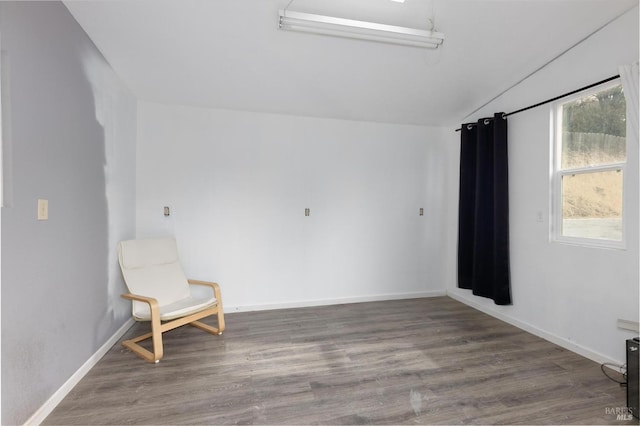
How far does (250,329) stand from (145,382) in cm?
110

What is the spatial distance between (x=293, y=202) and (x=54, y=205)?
2.31 metres

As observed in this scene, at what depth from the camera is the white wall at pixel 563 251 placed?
2.28 metres

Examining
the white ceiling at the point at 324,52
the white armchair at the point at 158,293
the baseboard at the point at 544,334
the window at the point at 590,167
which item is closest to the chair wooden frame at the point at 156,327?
the white armchair at the point at 158,293

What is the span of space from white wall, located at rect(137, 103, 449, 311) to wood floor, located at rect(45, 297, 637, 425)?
79 centimetres

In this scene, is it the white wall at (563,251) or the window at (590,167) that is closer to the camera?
the white wall at (563,251)

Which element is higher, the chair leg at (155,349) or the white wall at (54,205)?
the white wall at (54,205)

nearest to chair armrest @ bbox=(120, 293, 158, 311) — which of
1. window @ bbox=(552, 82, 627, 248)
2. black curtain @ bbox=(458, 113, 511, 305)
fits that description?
black curtain @ bbox=(458, 113, 511, 305)

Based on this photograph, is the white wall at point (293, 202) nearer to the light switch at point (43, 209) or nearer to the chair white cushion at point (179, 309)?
the chair white cushion at point (179, 309)

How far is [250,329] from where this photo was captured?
3.08m

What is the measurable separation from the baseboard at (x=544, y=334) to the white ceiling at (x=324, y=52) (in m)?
2.50

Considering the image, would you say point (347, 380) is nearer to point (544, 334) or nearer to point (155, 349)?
point (155, 349)

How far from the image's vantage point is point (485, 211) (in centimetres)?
346

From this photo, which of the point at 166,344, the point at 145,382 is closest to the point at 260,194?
the point at 166,344

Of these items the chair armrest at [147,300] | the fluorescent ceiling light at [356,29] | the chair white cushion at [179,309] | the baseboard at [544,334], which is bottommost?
the baseboard at [544,334]
